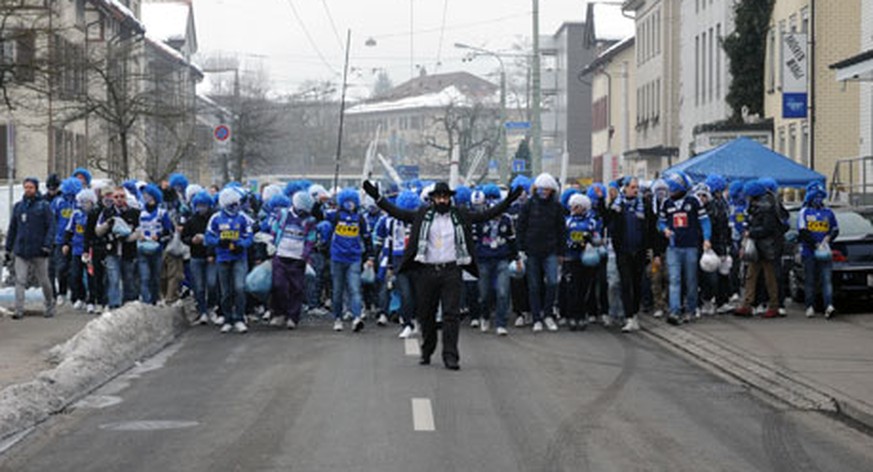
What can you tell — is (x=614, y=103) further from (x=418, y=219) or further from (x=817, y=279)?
(x=418, y=219)

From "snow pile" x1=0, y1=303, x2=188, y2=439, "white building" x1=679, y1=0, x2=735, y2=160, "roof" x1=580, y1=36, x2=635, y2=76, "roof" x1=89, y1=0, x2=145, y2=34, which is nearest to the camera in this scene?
"snow pile" x1=0, y1=303, x2=188, y2=439

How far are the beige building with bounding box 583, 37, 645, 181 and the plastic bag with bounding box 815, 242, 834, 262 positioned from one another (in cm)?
5401

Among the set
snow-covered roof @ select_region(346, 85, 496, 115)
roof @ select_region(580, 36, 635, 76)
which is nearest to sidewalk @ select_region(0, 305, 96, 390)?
roof @ select_region(580, 36, 635, 76)

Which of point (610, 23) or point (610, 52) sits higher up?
point (610, 23)

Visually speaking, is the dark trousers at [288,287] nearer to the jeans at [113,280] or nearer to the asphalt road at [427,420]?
the jeans at [113,280]

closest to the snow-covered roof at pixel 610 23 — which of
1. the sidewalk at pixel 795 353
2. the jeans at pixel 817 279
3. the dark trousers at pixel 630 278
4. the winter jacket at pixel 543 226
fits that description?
the sidewalk at pixel 795 353

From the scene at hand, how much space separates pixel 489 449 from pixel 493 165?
61789 millimetres

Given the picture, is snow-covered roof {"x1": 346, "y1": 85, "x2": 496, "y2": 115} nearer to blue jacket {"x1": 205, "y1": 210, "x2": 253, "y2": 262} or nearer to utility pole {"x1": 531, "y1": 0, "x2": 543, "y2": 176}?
utility pole {"x1": 531, "y1": 0, "x2": 543, "y2": 176}

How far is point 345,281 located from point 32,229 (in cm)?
417

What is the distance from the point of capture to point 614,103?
8725 cm

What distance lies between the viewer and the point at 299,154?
384 feet

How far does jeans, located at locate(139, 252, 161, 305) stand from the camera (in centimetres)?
2116

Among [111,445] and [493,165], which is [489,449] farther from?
[493,165]

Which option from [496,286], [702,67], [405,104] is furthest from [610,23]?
[496,286]
